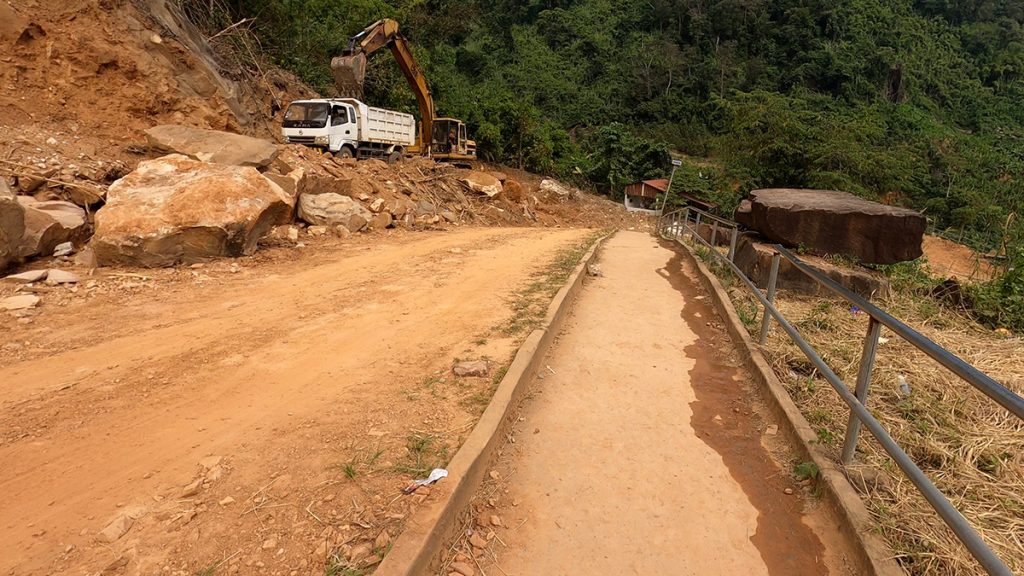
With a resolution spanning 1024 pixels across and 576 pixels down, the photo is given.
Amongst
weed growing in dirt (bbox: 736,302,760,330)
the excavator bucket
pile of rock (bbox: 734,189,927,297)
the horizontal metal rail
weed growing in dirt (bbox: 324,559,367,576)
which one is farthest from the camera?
the excavator bucket

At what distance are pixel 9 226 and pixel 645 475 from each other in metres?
7.38

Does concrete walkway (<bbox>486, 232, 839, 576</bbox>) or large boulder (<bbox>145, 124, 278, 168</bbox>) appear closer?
concrete walkway (<bbox>486, 232, 839, 576</bbox>)

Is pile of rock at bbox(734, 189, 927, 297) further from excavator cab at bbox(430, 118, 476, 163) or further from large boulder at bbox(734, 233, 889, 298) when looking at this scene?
excavator cab at bbox(430, 118, 476, 163)

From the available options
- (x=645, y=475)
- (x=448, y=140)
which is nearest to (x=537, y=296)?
(x=645, y=475)

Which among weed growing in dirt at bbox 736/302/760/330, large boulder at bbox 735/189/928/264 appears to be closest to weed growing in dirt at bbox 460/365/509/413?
weed growing in dirt at bbox 736/302/760/330

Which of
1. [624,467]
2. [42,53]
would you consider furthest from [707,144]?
[624,467]

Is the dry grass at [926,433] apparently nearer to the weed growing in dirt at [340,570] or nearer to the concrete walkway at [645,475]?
the concrete walkway at [645,475]

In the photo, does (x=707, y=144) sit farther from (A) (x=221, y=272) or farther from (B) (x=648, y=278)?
(A) (x=221, y=272)

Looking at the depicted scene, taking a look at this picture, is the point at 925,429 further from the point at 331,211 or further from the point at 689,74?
the point at 689,74

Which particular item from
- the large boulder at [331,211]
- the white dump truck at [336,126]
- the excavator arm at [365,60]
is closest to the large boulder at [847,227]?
the large boulder at [331,211]

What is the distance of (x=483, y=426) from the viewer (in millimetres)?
3432

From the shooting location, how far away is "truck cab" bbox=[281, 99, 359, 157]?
51.8ft

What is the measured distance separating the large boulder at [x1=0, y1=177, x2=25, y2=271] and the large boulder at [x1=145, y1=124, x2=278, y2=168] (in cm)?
330

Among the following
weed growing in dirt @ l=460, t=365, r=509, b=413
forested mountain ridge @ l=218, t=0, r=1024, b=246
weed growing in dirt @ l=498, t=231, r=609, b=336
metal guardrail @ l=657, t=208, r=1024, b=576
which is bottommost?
weed growing in dirt @ l=460, t=365, r=509, b=413
